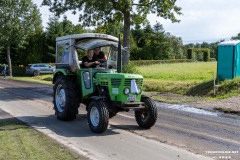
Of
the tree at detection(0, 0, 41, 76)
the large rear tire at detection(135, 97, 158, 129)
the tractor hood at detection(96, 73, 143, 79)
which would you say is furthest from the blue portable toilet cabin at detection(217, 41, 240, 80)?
the tree at detection(0, 0, 41, 76)

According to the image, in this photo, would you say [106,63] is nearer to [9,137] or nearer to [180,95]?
[9,137]

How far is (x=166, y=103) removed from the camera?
52.5ft

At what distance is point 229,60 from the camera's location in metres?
18.8

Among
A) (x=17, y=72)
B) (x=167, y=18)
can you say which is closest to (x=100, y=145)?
(x=167, y=18)

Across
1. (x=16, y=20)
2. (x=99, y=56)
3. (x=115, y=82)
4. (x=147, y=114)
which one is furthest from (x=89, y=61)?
(x=16, y=20)

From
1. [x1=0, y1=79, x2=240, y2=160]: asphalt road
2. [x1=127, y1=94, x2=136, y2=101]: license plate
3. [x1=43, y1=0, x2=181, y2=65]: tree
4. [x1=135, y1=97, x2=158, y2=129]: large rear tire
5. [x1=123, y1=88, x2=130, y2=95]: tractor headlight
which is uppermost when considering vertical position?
[x1=43, y1=0, x2=181, y2=65]: tree

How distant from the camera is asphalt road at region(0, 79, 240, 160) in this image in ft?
24.4

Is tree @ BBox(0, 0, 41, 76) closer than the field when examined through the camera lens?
No

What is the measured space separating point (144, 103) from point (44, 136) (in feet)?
9.29

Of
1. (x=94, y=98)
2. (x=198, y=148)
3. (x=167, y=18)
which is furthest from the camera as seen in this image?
(x=167, y=18)

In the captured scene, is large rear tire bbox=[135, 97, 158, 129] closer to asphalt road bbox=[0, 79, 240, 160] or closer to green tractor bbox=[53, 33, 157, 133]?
green tractor bbox=[53, 33, 157, 133]

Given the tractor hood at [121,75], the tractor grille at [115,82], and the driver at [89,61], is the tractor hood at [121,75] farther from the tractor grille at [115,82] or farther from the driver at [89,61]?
the driver at [89,61]

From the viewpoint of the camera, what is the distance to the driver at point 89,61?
10719mm

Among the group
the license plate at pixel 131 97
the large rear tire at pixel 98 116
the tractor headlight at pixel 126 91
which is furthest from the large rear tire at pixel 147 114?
the large rear tire at pixel 98 116
